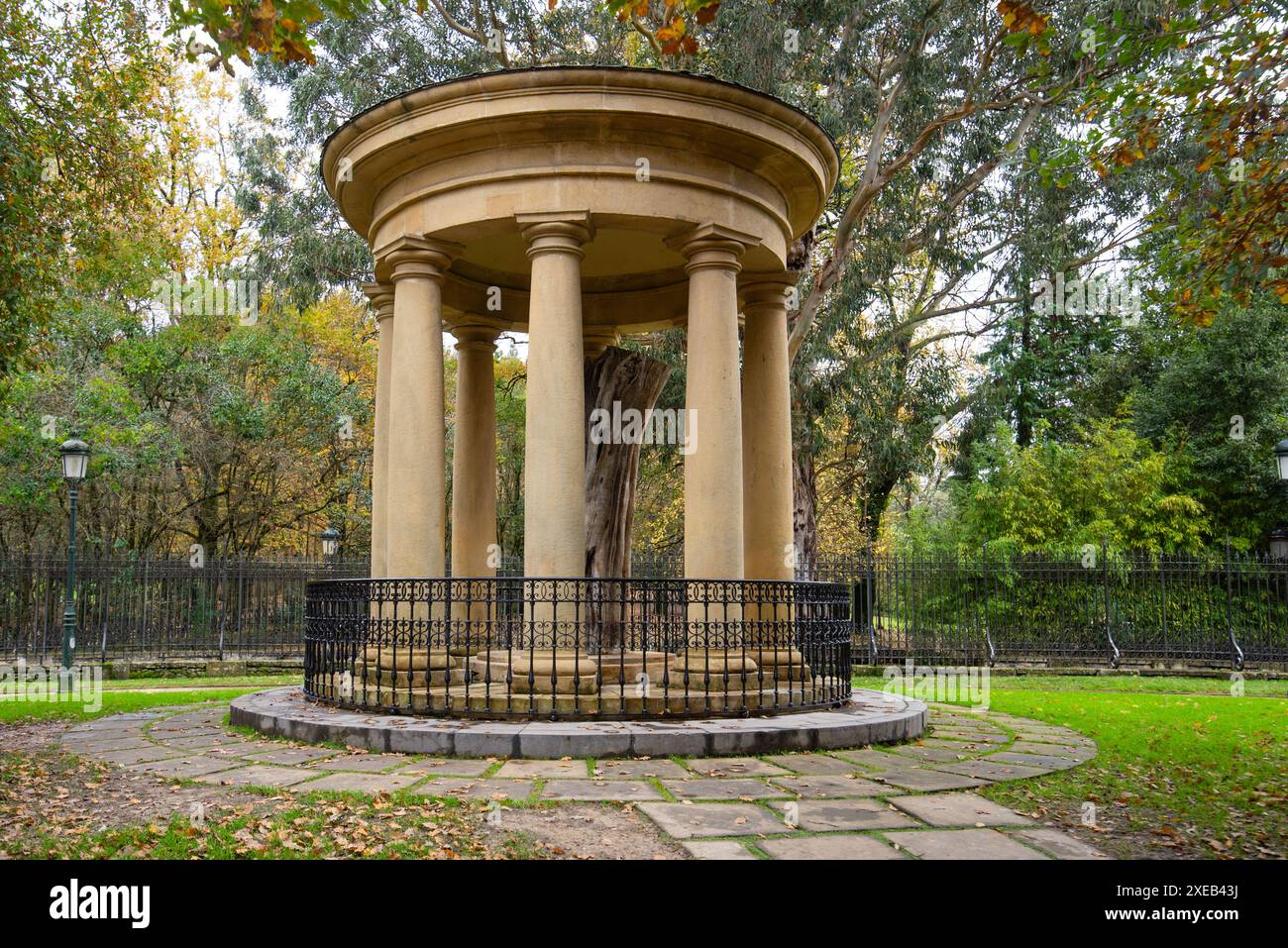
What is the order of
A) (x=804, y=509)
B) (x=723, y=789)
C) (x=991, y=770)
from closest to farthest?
(x=723, y=789)
(x=991, y=770)
(x=804, y=509)

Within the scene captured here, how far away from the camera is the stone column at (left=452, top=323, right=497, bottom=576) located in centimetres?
1264

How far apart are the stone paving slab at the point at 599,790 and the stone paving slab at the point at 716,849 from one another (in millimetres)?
1114

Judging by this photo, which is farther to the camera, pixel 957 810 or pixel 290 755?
pixel 290 755

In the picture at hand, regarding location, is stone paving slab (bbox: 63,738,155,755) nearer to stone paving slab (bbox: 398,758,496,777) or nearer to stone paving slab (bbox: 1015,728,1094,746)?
stone paving slab (bbox: 398,758,496,777)

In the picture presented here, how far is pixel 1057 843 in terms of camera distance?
5.17 metres

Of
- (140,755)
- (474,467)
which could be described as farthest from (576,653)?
(474,467)

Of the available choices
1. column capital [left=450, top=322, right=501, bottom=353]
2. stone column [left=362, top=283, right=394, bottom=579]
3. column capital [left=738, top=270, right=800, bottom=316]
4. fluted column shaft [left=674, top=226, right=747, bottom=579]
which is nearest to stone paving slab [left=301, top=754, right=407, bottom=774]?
fluted column shaft [left=674, top=226, right=747, bottom=579]

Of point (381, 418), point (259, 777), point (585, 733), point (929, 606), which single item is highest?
point (381, 418)

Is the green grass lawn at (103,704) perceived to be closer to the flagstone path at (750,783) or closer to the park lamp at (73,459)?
the flagstone path at (750,783)

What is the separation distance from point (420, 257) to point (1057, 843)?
802cm

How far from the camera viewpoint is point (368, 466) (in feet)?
95.8

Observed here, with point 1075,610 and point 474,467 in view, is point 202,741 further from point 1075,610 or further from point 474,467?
point 1075,610

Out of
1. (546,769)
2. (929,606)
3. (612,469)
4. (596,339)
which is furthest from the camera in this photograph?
(929,606)
